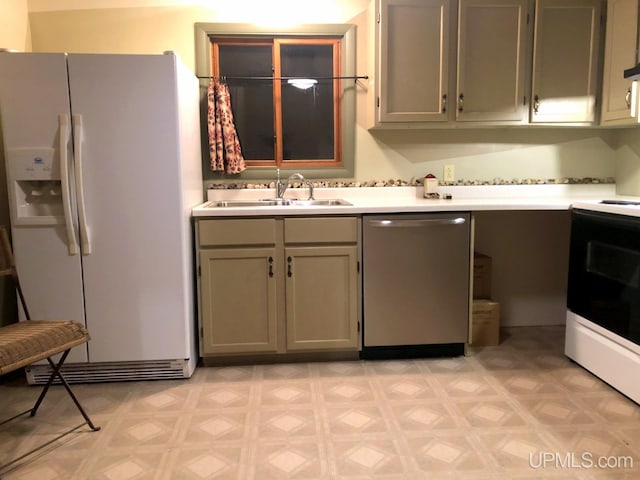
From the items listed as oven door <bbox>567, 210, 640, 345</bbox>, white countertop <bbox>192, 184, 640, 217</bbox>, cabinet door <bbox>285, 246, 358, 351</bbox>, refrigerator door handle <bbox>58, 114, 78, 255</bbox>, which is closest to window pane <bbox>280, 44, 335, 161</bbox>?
white countertop <bbox>192, 184, 640, 217</bbox>

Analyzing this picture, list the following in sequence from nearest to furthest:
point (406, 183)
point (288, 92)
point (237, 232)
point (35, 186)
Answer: point (35, 186) < point (237, 232) < point (288, 92) < point (406, 183)

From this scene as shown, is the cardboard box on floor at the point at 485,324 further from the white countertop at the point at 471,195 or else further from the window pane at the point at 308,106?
the window pane at the point at 308,106

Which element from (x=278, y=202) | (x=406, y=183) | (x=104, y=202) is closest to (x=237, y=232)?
(x=278, y=202)

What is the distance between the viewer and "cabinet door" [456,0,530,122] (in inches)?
112

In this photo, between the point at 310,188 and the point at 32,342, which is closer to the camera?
the point at 32,342

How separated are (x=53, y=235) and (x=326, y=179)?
163 cm

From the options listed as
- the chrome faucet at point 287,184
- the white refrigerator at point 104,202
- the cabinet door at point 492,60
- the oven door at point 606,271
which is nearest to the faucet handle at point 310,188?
the chrome faucet at point 287,184

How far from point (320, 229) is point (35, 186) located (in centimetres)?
145

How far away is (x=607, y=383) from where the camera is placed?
241 centimetres

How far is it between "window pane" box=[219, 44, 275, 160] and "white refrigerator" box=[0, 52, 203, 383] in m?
0.64

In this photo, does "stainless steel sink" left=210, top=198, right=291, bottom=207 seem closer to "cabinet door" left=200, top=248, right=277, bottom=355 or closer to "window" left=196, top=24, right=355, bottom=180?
"window" left=196, top=24, right=355, bottom=180

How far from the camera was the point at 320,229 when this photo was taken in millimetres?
2643

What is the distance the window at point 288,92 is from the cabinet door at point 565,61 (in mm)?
1130

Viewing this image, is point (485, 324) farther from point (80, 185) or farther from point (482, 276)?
point (80, 185)
